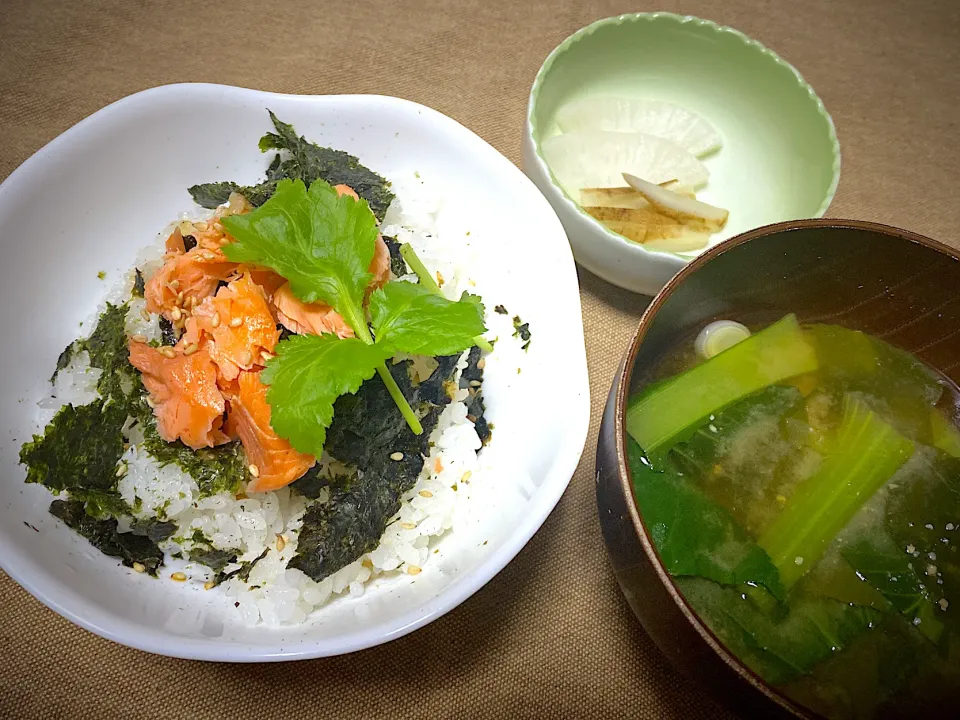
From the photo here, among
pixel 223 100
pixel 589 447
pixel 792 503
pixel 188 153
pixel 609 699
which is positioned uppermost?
pixel 223 100

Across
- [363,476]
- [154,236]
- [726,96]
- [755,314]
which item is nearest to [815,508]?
[755,314]

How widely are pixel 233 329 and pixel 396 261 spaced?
1.62 ft

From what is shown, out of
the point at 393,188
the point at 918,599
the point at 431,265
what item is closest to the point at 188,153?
the point at 393,188

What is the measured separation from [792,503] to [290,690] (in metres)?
1.19

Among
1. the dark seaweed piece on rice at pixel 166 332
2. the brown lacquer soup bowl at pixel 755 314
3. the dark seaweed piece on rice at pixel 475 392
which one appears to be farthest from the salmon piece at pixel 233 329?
the brown lacquer soup bowl at pixel 755 314

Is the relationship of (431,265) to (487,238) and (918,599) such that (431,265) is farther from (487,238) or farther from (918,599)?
(918,599)

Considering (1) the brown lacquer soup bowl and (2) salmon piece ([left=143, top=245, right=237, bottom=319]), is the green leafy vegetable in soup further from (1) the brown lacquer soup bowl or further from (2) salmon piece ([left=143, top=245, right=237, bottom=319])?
(2) salmon piece ([left=143, top=245, right=237, bottom=319])

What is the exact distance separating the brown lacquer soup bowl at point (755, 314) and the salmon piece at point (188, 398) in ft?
2.68

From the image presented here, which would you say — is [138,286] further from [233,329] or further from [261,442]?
[261,442]

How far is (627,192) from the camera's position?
6.84 ft

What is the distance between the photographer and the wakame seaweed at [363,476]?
Answer: 153 centimetres

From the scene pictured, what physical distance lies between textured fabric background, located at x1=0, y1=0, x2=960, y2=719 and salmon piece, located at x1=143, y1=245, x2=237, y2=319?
49 cm

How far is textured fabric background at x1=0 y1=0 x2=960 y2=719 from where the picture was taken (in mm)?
1603

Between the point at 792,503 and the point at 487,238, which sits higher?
the point at 487,238
